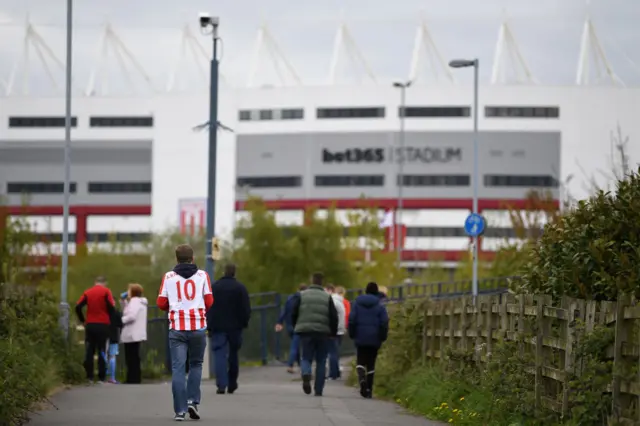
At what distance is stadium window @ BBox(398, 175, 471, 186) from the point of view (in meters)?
109

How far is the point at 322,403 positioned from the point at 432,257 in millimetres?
89343

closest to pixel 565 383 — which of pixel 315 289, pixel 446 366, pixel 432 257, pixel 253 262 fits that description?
pixel 446 366

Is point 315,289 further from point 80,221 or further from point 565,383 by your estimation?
point 80,221

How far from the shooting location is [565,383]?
10781 millimetres

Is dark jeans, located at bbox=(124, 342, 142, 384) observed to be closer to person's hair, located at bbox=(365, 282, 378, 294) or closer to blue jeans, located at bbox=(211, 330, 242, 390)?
blue jeans, located at bbox=(211, 330, 242, 390)

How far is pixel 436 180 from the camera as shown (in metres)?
110

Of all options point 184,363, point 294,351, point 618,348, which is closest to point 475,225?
point 294,351

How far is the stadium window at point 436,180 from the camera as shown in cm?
10894

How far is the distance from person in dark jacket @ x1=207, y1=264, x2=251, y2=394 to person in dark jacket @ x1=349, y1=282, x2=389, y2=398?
5.11 feet

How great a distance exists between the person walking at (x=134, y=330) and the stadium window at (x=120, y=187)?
94490mm

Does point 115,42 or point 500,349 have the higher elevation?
point 115,42

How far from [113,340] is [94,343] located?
0.70 metres

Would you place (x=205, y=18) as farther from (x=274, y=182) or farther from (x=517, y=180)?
(x=274, y=182)

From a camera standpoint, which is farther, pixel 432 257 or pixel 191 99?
pixel 191 99
